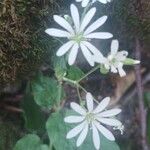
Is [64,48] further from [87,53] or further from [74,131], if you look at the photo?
[74,131]

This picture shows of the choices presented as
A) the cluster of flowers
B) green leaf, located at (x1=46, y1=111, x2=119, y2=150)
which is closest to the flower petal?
the cluster of flowers

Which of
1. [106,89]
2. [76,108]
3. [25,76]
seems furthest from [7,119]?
[76,108]

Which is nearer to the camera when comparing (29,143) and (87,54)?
(87,54)

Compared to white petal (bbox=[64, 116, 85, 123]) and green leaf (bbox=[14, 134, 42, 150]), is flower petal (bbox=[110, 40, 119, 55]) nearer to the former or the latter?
white petal (bbox=[64, 116, 85, 123])

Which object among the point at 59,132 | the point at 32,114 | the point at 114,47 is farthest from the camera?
the point at 32,114

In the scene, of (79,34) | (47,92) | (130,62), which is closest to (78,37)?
(79,34)

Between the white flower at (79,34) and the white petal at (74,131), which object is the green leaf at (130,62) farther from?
the white petal at (74,131)
